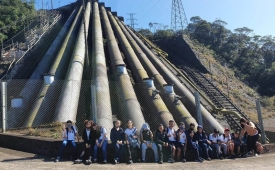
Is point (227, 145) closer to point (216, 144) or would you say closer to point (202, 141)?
point (216, 144)

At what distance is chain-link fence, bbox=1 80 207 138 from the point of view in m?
10.3

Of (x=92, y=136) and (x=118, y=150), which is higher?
(x=92, y=136)

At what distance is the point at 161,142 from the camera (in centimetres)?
837

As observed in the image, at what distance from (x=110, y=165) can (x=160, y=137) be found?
1.65 m

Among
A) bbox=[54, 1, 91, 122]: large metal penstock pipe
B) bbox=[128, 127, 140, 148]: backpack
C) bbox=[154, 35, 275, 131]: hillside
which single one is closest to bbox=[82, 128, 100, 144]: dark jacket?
bbox=[128, 127, 140, 148]: backpack

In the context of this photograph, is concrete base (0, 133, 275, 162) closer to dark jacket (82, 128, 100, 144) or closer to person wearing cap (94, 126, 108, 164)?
person wearing cap (94, 126, 108, 164)

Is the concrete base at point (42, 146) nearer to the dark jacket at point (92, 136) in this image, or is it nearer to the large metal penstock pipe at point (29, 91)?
the dark jacket at point (92, 136)

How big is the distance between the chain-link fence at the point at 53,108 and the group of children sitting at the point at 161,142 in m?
1.76

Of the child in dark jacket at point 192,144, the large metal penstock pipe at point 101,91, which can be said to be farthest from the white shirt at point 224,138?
the large metal penstock pipe at point 101,91

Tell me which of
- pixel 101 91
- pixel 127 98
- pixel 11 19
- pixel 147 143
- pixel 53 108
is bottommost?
pixel 147 143

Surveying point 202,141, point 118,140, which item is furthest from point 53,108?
point 202,141

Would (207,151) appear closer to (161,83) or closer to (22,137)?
(22,137)

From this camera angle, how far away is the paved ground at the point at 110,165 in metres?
7.08

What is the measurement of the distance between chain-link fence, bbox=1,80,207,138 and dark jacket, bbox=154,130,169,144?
8.16ft
